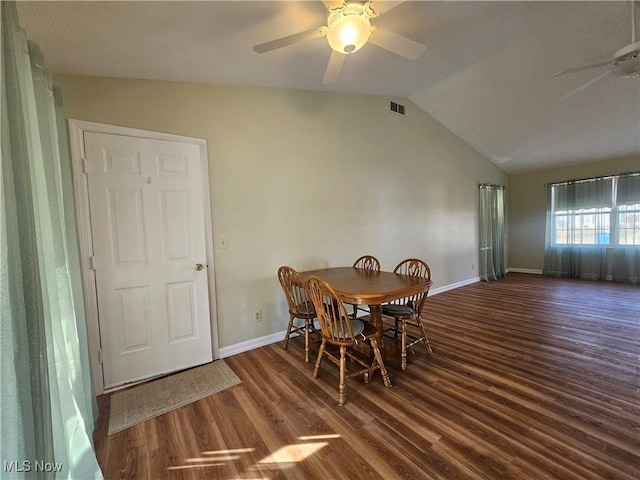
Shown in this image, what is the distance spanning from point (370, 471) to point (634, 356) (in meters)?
2.78

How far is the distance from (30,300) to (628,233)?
8233 mm

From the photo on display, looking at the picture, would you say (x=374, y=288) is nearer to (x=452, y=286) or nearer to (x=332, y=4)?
(x=332, y=4)

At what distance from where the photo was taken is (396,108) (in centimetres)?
417

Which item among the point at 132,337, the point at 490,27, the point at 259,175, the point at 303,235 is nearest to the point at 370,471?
the point at 132,337

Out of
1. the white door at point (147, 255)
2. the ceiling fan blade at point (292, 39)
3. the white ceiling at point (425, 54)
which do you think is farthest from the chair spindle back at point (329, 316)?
the white ceiling at point (425, 54)

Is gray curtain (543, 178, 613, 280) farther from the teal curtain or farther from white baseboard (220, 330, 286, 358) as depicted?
the teal curtain

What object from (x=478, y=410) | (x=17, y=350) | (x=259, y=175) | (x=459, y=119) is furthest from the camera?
(x=459, y=119)

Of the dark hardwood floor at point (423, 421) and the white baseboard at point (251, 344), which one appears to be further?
the white baseboard at point (251, 344)

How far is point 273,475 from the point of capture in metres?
1.40

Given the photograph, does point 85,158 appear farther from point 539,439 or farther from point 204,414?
point 539,439

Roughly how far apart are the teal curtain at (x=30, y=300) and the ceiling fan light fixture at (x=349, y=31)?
4.91 ft

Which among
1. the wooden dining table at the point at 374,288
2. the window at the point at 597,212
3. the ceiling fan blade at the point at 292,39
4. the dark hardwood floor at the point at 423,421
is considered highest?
the ceiling fan blade at the point at 292,39

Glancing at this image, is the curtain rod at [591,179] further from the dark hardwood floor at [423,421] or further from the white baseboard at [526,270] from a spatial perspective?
the dark hardwood floor at [423,421]

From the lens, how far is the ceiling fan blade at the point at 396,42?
5.94 ft
